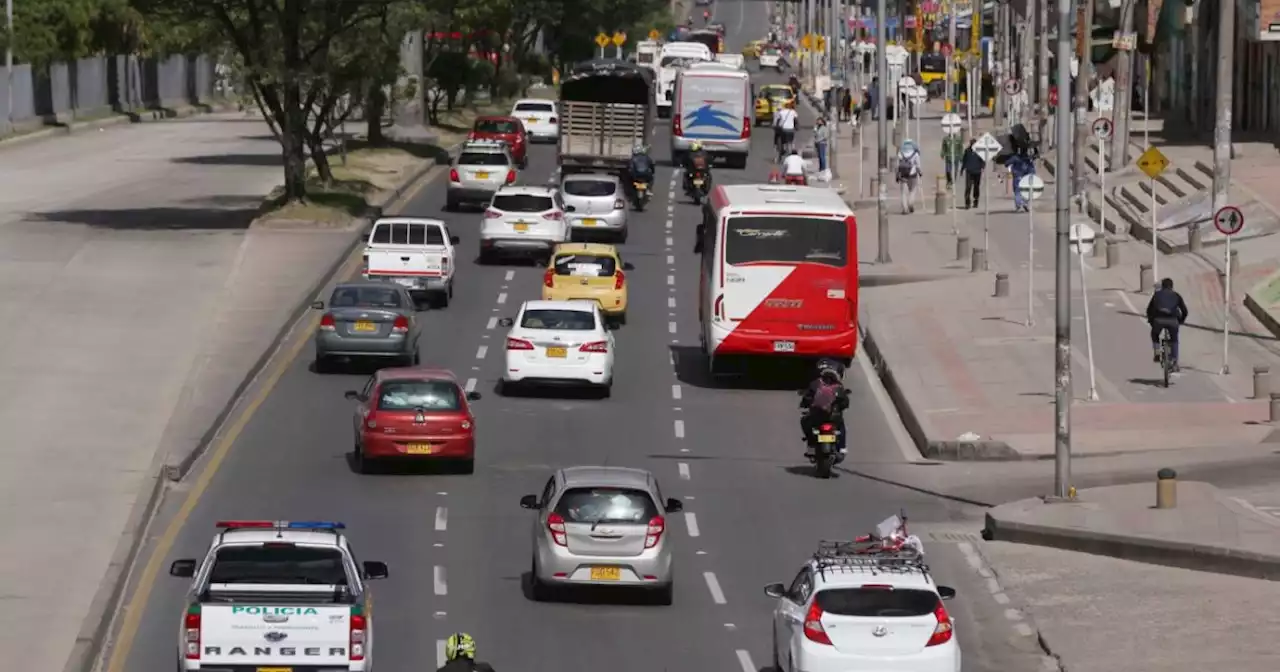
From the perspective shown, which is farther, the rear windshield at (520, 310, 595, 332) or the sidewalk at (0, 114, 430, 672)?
the rear windshield at (520, 310, 595, 332)

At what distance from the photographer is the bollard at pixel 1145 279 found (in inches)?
1980

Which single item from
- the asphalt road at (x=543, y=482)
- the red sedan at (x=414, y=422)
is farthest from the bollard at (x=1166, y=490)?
the red sedan at (x=414, y=422)

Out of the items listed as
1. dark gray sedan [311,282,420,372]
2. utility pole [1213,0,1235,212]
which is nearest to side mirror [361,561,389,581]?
dark gray sedan [311,282,420,372]

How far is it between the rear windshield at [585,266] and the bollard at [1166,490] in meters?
18.7

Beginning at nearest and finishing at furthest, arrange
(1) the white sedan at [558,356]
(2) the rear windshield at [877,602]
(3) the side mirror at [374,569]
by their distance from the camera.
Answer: (2) the rear windshield at [877,602]
(3) the side mirror at [374,569]
(1) the white sedan at [558,356]

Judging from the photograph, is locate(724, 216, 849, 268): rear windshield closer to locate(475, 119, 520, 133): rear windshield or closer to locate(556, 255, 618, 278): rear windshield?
locate(556, 255, 618, 278): rear windshield

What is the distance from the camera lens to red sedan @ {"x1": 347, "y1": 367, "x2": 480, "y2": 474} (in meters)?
32.8

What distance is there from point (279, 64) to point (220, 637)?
4028cm

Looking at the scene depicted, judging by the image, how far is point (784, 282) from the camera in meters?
41.6

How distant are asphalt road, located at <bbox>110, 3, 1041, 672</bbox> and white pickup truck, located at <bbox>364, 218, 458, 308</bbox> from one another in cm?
76

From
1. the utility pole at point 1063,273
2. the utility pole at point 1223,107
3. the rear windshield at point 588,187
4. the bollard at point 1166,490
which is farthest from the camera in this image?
the rear windshield at point 588,187

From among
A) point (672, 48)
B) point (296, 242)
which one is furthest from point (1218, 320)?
point (672, 48)

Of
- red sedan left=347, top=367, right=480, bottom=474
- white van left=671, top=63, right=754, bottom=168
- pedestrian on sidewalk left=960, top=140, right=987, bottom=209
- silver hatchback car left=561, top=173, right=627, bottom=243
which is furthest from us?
white van left=671, top=63, right=754, bottom=168

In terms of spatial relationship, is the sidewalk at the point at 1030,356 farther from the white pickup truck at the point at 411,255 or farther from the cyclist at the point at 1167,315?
the white pickup truck at the point at 411,255
